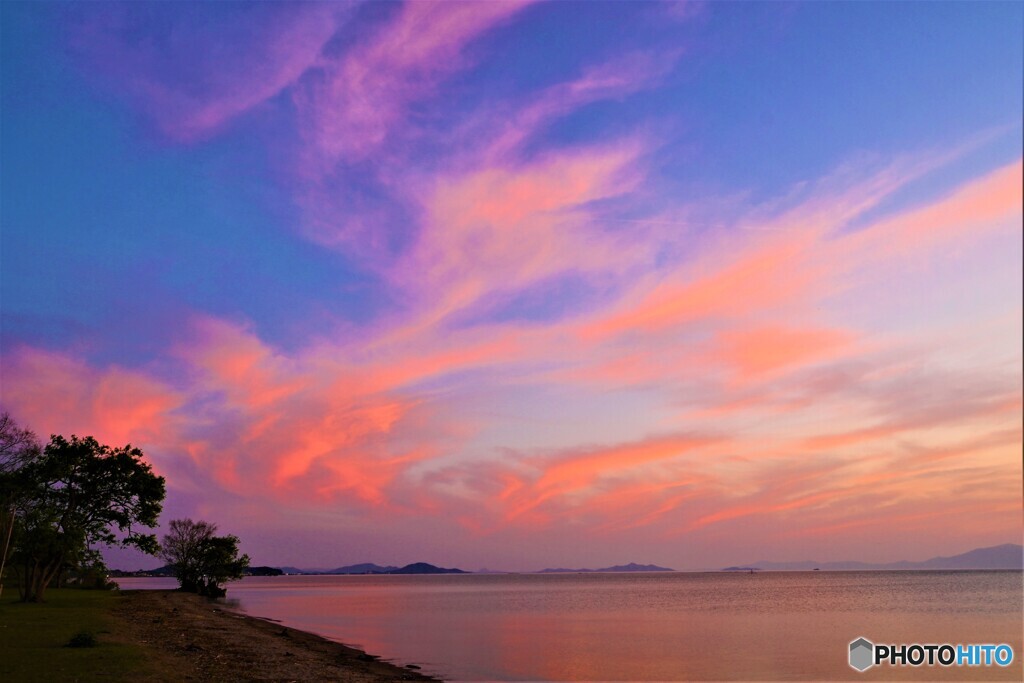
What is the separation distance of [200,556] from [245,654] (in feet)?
310

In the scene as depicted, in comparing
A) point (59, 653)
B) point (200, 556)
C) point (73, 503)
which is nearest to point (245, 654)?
point (59, 653)

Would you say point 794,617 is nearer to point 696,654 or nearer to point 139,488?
point 696,654

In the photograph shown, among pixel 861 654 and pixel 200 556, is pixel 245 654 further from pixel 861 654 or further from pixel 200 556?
pixel 200 556

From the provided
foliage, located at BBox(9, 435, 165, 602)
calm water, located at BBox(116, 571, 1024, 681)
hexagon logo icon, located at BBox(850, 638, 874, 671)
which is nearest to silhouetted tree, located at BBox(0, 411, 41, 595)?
foliage, located at BBox(9, 435, 165, 602)

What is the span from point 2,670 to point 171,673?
5085mm

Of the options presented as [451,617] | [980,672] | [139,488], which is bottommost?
[451,617]

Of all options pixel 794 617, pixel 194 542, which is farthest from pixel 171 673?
pixel 194 542

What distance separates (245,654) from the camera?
1380 inches

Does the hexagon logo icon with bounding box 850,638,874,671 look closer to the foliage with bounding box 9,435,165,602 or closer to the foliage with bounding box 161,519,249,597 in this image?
the foliage with bounding box 9,435,165,602

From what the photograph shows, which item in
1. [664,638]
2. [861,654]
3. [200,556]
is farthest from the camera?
[200,556]

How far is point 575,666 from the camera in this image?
132 ft

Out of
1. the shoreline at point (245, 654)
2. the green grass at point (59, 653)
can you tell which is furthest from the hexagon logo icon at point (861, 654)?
the green grass at point (59, 653)

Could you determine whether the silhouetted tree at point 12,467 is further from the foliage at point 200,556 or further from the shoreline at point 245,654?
the foliage at point 200,556

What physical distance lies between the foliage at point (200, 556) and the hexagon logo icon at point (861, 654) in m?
98.9
